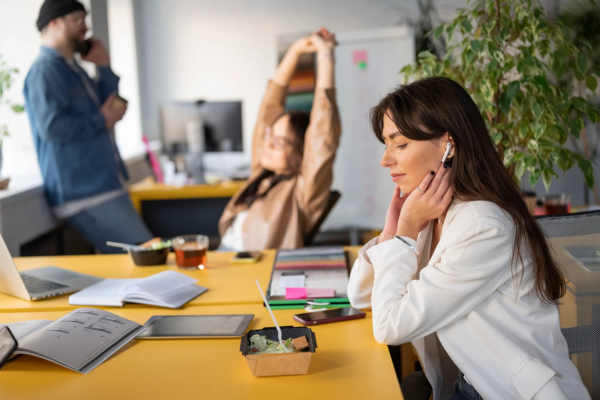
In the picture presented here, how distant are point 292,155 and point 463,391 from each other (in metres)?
1.81

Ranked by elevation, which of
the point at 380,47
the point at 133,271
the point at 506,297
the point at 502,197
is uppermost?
the point at 380,47

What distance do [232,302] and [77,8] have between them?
2.34 metres

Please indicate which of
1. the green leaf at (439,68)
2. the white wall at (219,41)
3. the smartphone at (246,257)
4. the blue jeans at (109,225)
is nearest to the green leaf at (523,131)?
the green leaf at (439,68)

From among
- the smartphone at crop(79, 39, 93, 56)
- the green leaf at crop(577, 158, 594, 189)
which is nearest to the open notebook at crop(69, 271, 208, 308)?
the green leaf at crop(577, 158, 594, 189)

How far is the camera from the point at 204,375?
3.65ft

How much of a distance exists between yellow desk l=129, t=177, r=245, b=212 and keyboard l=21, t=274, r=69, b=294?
2078 millimetres

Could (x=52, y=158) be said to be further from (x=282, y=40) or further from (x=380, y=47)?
(x=282, y=40)

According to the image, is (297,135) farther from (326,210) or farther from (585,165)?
(585,165)

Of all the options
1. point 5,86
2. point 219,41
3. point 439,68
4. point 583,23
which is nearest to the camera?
point 439,68

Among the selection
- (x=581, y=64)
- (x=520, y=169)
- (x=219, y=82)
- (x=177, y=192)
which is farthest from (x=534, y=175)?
(x=219, y=82)

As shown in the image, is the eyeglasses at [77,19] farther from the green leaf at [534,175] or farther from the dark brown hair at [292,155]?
the green leaf at [534,175]

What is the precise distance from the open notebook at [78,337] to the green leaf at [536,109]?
1.39 m

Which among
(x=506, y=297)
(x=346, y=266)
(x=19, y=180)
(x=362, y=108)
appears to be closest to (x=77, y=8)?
(x=19, y=180)

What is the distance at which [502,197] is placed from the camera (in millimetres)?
1225
